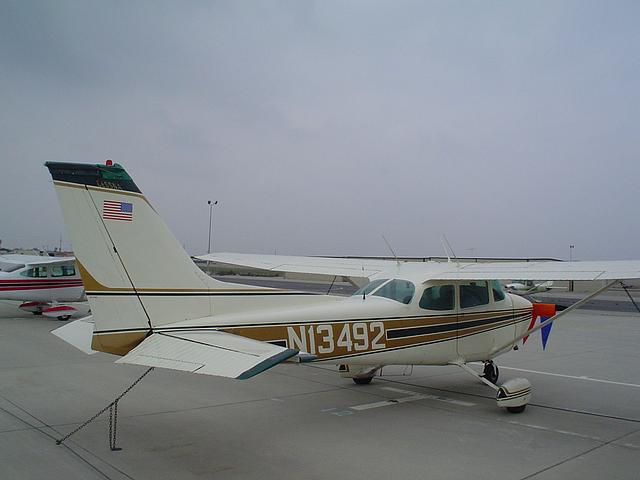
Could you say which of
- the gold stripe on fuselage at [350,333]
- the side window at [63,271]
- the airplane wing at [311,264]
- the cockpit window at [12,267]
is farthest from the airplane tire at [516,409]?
the cockpit window at [12,267]

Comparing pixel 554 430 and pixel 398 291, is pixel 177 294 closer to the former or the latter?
pixel 398 291

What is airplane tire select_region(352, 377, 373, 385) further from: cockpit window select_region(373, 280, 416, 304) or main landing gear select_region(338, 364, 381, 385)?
cockpit window select_region(373, 280, 416, 304)

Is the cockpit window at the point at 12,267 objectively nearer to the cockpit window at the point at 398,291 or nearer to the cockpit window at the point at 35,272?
the cockpit window at the point at 35,272

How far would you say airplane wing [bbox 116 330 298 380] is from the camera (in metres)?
4.12

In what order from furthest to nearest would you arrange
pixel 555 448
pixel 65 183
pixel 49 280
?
pixel 49 280 < pixel 555 448 < pixel 65 183

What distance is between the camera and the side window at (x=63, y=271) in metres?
18.2

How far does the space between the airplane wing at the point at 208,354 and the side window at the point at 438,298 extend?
10.4 ft

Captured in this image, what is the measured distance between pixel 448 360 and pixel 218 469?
13.8 ft

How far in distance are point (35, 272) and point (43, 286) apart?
1.83 ft

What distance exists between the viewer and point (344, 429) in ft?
20.6

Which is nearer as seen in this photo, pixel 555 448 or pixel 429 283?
pixel 555 448

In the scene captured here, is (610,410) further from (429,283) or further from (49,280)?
(49,280)

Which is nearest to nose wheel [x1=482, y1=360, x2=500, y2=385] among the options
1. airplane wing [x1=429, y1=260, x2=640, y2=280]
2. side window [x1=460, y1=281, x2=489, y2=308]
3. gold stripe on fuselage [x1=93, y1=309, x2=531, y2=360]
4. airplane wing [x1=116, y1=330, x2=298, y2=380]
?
gold stripe on fuselage [x1=93, y1=309, x2=531, y2=360]

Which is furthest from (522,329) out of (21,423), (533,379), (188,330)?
(21,423)
